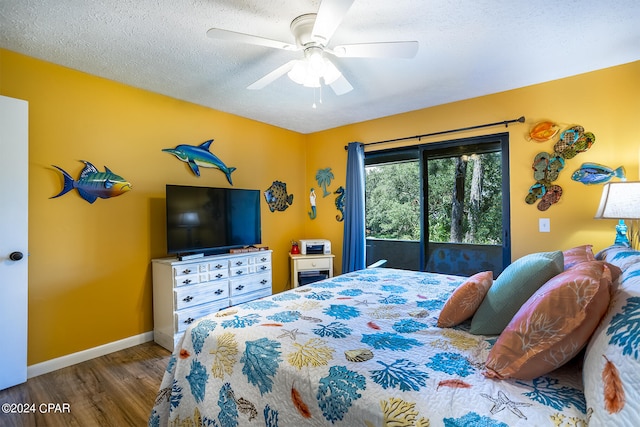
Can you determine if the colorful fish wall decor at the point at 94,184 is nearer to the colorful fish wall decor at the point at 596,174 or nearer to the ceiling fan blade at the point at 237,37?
the ceiling fan blade at the point at 237,37

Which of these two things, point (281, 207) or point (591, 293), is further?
point (281, 207)

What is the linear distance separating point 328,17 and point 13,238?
255cm

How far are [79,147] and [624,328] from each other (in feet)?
11.3

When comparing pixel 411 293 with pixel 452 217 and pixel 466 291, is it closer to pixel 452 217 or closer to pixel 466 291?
pixel 466 291

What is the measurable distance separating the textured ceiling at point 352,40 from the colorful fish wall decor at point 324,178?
1430mm

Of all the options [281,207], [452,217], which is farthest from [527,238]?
[281,207]

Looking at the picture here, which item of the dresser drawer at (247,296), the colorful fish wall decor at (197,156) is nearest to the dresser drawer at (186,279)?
the dresser drawer at (247,296)

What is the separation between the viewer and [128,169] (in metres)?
2.83

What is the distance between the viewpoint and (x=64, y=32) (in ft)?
6.55

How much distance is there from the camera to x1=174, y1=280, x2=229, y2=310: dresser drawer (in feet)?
8.88

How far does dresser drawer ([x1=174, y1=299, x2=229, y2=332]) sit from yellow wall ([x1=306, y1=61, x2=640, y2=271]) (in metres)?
2.91

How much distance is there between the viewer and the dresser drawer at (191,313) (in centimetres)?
269

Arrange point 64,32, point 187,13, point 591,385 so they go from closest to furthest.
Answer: point 591,385, point 187,13, point 64,32

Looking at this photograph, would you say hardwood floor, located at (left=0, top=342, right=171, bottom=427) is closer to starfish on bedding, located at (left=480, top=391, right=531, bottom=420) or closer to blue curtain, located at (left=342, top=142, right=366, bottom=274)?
starfish on bedding, located at (left=480, top=391, right=531, bottom=420)
